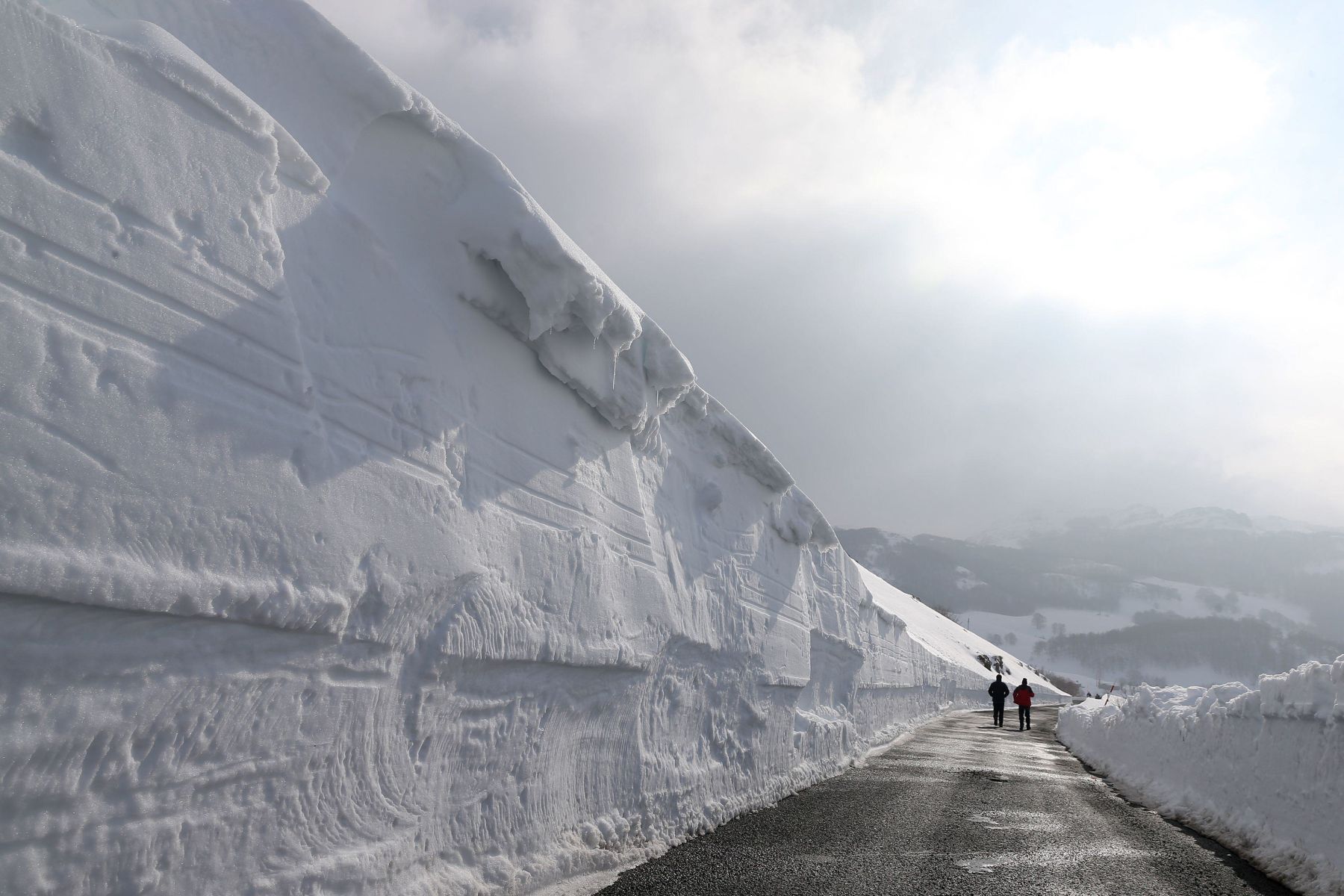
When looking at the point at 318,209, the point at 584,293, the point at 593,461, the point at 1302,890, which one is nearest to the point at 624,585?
the point at 593,461

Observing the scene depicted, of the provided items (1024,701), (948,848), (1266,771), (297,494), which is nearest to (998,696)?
(1024,701)

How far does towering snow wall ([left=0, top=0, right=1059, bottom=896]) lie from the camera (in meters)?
2.47

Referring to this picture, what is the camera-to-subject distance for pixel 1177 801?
830cm

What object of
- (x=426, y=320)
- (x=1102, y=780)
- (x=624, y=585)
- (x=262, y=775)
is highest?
Result: (x=426, y=320)

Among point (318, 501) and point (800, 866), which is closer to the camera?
point (318, 501)

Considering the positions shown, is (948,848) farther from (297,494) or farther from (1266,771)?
(297,494)

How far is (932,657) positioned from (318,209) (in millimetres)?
24014

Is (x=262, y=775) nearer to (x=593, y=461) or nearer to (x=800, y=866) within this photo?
(x=593, y=461)

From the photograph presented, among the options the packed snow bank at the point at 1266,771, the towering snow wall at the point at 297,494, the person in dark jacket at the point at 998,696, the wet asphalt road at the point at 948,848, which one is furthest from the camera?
the person in dark jacket at the point at 998,696

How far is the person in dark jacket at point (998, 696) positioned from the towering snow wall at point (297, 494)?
660 inches

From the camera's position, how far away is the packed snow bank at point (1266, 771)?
543 centimetres

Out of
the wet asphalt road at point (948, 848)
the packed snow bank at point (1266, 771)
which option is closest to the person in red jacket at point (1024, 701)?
the packed snow bank at point (1266, 771)

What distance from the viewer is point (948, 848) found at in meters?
6.02

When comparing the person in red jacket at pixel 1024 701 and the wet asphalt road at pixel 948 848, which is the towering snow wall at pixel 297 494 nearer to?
the wet asphalt road at pixel 948 848
